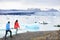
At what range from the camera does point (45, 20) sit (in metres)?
2.09

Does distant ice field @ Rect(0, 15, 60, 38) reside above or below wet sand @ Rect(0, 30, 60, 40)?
above

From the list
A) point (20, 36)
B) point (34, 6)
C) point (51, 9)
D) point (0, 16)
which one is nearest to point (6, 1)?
point (0, 16)

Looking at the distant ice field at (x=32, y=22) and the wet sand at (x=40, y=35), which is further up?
the distant ice field at (x=32, y=22)

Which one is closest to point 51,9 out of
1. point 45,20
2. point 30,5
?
point 45,20

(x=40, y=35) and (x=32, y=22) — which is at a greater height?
(x=32, y=22)

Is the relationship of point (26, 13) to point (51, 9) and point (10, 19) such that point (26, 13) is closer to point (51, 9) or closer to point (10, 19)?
point (10, 19)

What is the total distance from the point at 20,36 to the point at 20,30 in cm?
10

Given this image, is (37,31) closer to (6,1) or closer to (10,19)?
(10,19)

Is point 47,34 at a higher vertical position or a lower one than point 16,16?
lower

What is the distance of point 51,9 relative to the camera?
210cm

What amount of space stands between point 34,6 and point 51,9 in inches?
10.4

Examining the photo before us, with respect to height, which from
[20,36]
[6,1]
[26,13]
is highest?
[6,1]

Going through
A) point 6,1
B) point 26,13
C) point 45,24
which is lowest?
point 45,24

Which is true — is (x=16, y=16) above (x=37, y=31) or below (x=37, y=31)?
above
